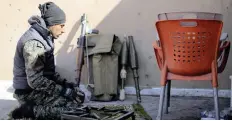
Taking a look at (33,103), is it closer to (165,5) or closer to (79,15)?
(79,15)

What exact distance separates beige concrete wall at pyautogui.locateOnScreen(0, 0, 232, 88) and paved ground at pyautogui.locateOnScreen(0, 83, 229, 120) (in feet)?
0.85

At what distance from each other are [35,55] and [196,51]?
5.16 feet

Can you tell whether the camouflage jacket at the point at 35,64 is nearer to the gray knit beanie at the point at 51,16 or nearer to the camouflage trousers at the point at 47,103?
the camouflage trousers at the point at 47,103

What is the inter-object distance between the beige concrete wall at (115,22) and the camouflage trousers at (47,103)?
1.51 metres

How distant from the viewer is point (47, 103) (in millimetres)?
3713

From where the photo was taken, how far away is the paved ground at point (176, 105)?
13.1 feet

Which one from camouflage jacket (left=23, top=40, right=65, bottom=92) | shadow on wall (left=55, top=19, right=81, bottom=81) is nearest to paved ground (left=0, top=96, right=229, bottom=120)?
camouflage jacket (left=23, top=40, right=65, bottom=92)

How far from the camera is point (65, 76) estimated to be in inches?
207

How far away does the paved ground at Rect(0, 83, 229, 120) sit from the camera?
13.1 ft

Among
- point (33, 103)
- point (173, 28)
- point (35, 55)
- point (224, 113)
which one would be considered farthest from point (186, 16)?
point (33, 103)

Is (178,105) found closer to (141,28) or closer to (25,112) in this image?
(141,28)

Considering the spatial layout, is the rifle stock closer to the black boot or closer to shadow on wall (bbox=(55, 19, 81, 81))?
shadow on wall (bbox=(55, 19, 81, 81))

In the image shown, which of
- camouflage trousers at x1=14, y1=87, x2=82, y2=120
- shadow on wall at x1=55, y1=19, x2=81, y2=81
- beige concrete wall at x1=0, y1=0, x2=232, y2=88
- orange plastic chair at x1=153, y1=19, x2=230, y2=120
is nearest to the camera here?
orange plastic chair at x1=153, y1=19, x2=230, y2=120

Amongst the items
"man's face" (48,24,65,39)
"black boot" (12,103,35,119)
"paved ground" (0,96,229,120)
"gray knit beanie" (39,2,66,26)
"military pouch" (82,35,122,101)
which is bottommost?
"paved ground" (0,96,229,120)
